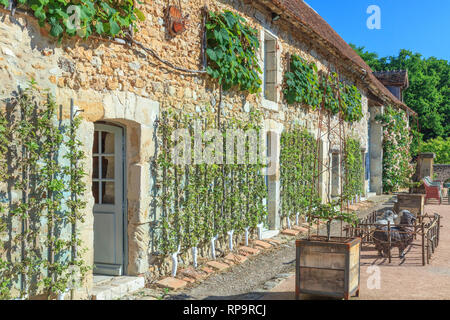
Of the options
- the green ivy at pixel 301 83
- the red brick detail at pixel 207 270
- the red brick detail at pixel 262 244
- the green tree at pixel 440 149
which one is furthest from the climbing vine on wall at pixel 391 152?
the red brick detail at pixel 207 270

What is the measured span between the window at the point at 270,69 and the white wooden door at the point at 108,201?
4354mm

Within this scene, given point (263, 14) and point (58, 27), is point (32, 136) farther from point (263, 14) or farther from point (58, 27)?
point (263, 14)

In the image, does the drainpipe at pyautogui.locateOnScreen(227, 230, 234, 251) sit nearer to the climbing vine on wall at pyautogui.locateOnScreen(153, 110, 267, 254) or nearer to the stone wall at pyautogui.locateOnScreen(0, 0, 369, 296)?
the climbing vine on wall at pyautogui.locateOnScreen(153, 110, 267, 254)

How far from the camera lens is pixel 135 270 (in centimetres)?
534

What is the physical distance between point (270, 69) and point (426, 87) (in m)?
25.2

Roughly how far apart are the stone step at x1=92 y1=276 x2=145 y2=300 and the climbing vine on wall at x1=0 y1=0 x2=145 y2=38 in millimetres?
2584

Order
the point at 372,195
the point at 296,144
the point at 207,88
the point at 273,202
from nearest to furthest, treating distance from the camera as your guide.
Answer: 1. the point at 207,88
2. the point at 273,202
3. the point at 296,144
4. the point at 372,195

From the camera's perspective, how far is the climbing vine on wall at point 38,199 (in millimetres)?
3900

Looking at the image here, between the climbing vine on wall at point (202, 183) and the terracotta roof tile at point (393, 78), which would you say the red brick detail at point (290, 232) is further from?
the terracotta roof tile at point (393, 78)

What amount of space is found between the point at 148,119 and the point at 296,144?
5092 mm

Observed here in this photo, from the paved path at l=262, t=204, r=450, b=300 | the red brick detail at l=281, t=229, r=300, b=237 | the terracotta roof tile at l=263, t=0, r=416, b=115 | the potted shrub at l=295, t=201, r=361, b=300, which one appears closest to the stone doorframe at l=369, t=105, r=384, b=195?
the terracotta roof tile at l=263, t=0, r=416, b=115

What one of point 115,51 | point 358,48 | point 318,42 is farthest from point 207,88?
point 358,48

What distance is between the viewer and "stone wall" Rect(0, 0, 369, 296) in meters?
4.08

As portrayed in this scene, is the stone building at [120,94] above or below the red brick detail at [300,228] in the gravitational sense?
above
